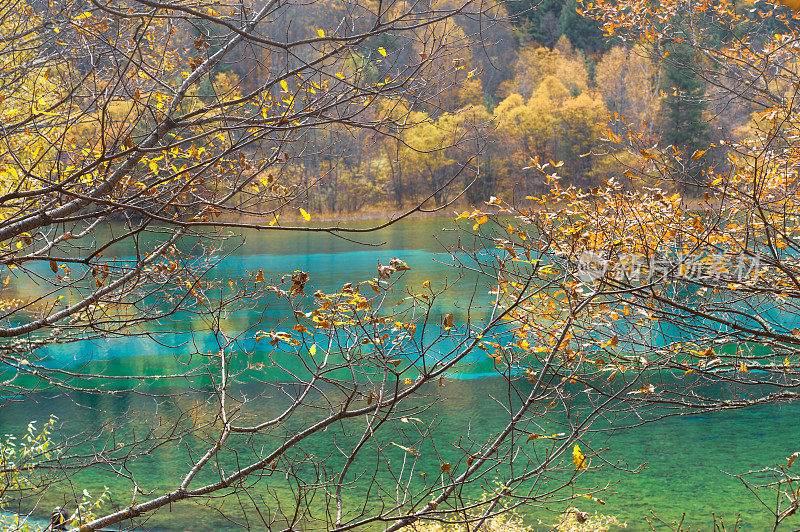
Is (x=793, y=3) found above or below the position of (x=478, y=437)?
above

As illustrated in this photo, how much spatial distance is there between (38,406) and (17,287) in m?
6.27

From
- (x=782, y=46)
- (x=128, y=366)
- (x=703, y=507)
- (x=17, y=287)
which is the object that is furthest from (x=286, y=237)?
(x=782, y=46)

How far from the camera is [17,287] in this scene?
14.4 meters

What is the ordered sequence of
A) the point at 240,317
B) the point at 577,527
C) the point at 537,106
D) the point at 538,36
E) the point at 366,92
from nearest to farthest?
1. the point at 366,92
2. the point at 577,527
3. the point at 240,317
4. the point at 537,106
5. the point at 538,36

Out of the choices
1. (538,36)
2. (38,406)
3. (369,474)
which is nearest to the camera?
(369,474)

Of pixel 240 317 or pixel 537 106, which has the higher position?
pixel 537 106

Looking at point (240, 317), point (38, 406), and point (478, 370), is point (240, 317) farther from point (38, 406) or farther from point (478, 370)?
point (478, 370)

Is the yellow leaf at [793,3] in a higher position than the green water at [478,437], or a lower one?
higher

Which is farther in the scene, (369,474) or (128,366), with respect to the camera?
(128,366)

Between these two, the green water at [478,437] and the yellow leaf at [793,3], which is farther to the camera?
the green water at [478,437]

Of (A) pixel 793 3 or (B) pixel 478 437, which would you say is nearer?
(A) pixel 793 3

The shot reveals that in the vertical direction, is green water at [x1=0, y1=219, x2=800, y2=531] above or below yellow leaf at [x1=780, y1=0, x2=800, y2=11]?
below

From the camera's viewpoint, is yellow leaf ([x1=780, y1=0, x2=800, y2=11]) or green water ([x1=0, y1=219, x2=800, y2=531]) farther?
green water ([x1=0, y1=219, x2=800, y2=531])

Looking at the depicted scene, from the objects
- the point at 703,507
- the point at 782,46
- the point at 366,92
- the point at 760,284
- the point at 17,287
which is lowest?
the point at 703,507
